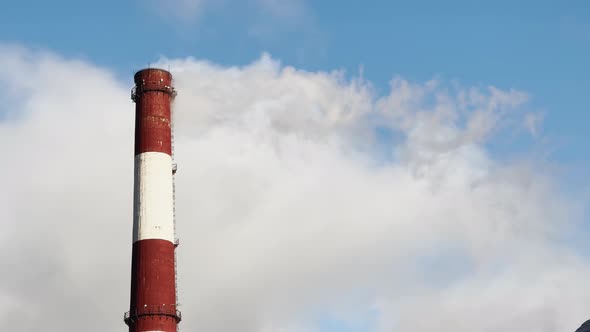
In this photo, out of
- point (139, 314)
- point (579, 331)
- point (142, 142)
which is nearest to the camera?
point (139, 314)

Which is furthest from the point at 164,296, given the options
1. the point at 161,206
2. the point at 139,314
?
the point at 161,206

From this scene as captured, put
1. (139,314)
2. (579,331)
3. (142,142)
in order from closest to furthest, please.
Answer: (139,314), (142,142), (579,331)

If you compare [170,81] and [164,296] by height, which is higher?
[170,81]

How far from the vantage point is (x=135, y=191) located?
58844 millimetres

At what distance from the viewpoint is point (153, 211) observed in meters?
57.6

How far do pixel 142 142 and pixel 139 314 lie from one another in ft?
34.9

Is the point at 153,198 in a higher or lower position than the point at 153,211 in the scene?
higher

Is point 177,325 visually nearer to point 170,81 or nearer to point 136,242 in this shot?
point 136,242

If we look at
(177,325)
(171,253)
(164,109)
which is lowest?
(177,325)

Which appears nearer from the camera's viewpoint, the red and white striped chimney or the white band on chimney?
the red and white striped chimney

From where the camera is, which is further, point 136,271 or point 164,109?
point 164,109

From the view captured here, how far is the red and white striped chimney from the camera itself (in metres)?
55.7

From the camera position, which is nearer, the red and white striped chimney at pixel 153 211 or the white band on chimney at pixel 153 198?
the red and white striped chimney at pixel 153 211

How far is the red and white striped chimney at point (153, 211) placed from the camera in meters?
55.7
